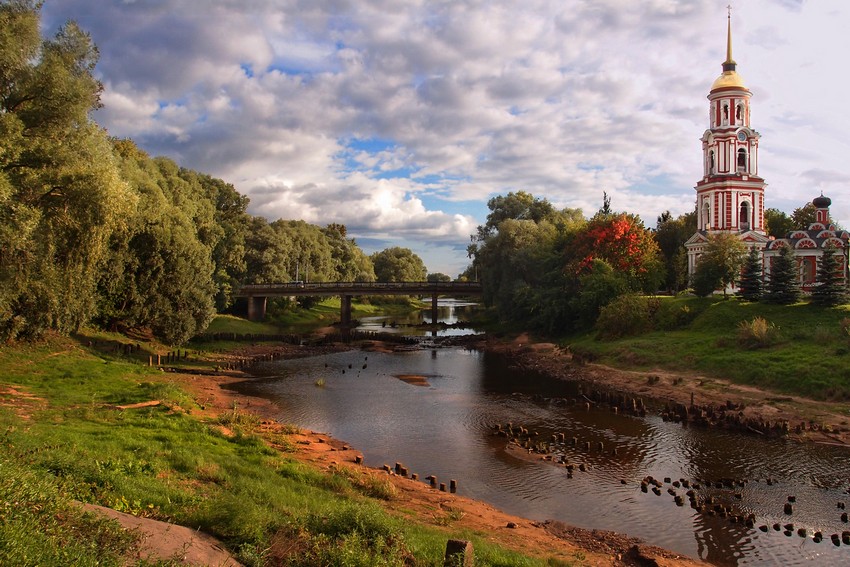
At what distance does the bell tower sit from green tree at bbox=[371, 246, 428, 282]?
339 ft

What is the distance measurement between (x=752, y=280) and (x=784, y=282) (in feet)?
12.2

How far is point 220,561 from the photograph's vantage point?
10320 mm

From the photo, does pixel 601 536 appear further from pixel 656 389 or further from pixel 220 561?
pixel 656 389

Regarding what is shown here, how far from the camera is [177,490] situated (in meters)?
14.8

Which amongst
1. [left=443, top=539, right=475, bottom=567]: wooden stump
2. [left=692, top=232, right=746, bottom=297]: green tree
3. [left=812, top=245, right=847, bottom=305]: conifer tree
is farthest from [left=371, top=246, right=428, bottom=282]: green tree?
[left=443, top=539, right=475, bottom=567]: wooden stump

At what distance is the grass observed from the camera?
30.4 feet

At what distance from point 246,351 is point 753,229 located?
58.2 meters

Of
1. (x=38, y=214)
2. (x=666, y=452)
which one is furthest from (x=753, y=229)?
(x=38, y=214)

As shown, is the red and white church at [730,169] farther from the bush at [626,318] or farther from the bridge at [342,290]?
the bridge at [342,290]

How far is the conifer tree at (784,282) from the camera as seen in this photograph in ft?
166

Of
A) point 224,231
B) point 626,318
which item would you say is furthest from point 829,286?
point 224,231

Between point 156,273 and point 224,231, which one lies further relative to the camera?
point 224,231

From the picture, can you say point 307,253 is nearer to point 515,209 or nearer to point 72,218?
point 515,209

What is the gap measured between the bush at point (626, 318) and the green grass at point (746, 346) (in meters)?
1.20
